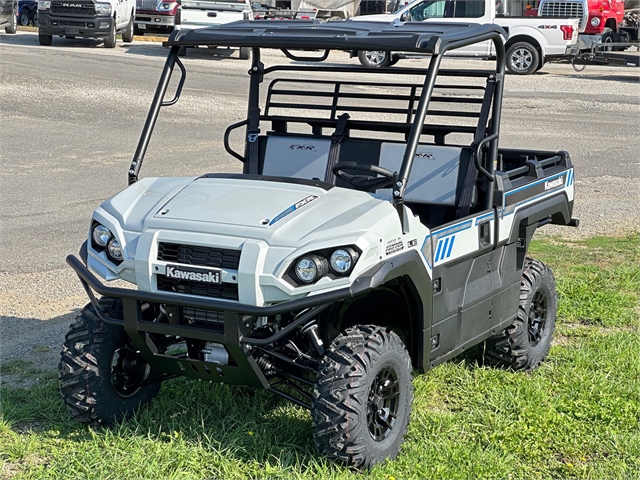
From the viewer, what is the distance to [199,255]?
4207mm

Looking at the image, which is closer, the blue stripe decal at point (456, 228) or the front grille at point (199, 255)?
the front grille at point (199, 255)

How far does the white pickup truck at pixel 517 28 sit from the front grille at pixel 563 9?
3129 mm

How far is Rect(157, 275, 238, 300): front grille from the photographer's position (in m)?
4.13

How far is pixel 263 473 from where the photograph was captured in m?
4.28

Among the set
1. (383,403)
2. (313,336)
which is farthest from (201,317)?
(383,403)

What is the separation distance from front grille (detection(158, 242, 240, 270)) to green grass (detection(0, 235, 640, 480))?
2.95 ft

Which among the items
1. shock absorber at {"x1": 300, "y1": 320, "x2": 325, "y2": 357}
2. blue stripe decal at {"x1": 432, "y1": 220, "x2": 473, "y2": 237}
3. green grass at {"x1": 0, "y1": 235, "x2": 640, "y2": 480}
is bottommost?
green grass at {"x1": 0, "y1": 235, "x2": 640, "y2": 480}

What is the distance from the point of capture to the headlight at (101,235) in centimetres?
448

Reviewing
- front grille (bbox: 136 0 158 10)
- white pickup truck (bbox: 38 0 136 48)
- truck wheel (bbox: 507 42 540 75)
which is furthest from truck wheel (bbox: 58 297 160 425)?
front grille (bbox: 136 0 158 10)

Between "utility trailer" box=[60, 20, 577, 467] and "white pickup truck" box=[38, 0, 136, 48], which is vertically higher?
"white pickup truck" box=[38, 0, 136, 48]

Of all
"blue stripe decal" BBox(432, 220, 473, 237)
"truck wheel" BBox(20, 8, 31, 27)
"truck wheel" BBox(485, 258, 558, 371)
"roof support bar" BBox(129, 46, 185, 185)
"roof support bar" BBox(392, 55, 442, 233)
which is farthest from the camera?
"truck wheel" BBox(20, 8, 31, 27)

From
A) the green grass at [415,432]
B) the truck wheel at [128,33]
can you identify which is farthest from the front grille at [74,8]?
the green grass at [415,432]

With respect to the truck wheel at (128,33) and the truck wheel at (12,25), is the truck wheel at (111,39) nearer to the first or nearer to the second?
the truck wheel at (128,33)

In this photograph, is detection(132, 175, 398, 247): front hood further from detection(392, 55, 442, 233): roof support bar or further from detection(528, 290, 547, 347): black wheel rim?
detection(528, 290, 547, 347): black wheel rim
